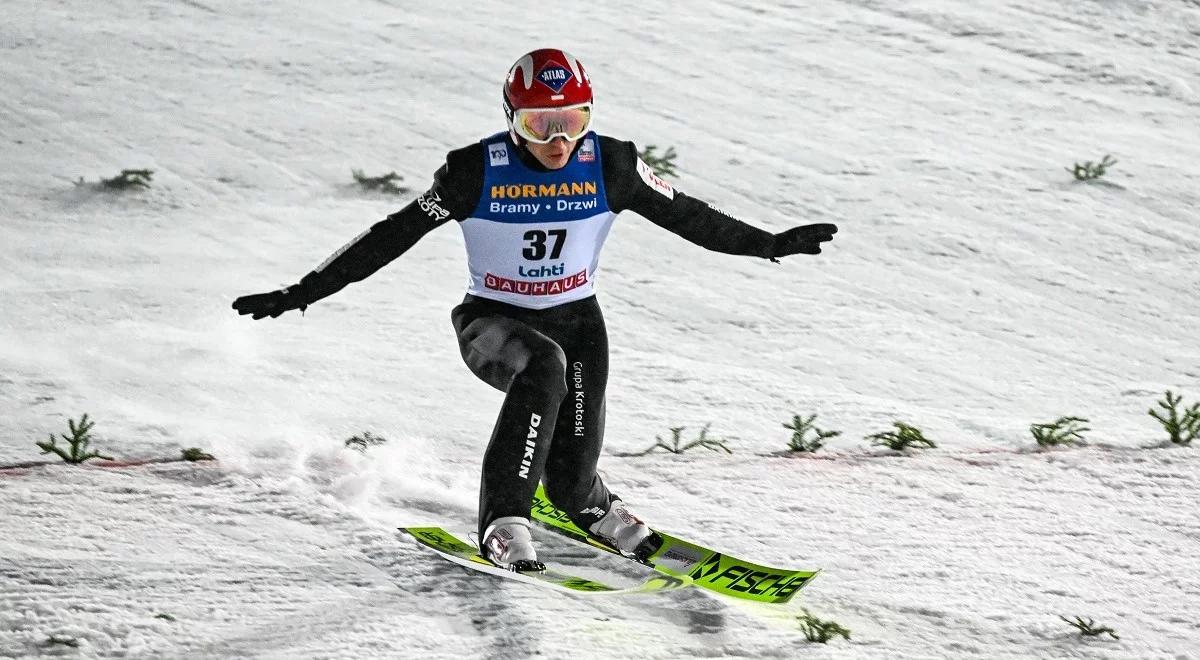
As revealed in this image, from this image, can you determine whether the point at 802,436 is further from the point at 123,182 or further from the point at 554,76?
the point at 123,182

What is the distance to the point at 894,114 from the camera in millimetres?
11633

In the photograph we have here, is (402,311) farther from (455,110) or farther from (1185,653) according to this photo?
(1185,653)

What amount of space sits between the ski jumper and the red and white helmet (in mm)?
193

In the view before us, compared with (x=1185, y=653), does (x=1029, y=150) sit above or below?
above

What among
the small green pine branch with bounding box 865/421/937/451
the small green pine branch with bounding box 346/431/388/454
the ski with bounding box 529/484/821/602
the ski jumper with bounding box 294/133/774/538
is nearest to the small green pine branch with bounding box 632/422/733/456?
the small green pine branch with bounding box 865/421/937/451

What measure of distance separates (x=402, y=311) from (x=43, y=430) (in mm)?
2437

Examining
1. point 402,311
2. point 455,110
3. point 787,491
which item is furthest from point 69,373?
point 455,110

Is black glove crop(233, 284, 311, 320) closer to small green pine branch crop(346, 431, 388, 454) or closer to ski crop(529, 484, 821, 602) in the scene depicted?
ski crop(529, 484, 821, 602)

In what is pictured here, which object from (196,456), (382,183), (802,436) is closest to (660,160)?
(382,183)

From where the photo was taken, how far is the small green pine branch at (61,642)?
4.05 meters

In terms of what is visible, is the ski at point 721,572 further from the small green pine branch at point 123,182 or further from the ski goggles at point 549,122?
the small green pine branch at point 123,182

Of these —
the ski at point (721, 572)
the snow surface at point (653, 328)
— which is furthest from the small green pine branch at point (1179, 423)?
the ski at point (721, 572)

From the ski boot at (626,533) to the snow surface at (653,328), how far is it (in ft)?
0.30

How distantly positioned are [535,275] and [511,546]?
1.02 meters
